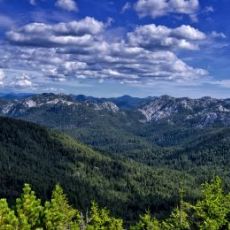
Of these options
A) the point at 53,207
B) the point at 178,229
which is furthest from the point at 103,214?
the point at 53,207

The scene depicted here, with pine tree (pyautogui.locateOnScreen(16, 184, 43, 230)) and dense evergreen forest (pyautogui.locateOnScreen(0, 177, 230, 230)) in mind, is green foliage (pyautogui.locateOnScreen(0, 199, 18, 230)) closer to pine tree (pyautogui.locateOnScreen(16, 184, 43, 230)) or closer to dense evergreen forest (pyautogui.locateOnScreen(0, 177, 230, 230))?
dense evergreen forest (pyautogui.locateOnScreen(0, 177, 230, 230))

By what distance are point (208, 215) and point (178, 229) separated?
1153cm

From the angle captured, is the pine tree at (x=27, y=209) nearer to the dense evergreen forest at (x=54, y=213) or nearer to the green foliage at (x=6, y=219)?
the dense evergreen forest at (x=54, y=213)

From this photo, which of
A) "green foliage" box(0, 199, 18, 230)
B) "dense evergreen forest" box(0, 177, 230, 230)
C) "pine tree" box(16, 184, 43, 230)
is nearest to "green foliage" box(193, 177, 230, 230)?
"dense evergreen forest" box(0, 177, 230, 230)

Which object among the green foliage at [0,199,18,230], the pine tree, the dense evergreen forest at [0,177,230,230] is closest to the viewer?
the green foliage at [0,199,18,230]

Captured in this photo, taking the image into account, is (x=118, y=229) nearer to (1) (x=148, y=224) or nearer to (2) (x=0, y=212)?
(1) (x=148, y=224)

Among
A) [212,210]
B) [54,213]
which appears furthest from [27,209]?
[212,210]

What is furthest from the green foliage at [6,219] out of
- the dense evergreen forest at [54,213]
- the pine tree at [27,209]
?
the pine tree at [27,209]

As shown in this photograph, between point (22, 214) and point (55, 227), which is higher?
point (22, 214)

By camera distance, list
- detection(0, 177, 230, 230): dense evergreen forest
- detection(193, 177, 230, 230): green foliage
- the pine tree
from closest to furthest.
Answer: detection(0, 177, 230, 230): dense evergreen forest
the pine tree
detection(193, 177, 230, 230): green foliage

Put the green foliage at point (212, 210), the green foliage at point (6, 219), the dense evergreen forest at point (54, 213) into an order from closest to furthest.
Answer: the green foliage at point (6, 219)
the dense evergreen forest at point (54, 213)
the green foliage at point (212, 210)

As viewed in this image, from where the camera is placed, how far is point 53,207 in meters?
59.3

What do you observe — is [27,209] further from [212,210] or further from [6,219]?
[212,210]

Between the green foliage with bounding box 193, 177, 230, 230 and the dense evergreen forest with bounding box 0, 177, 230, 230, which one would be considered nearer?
the dense evergreen forest with bounding box 0, 177, 230, 230
